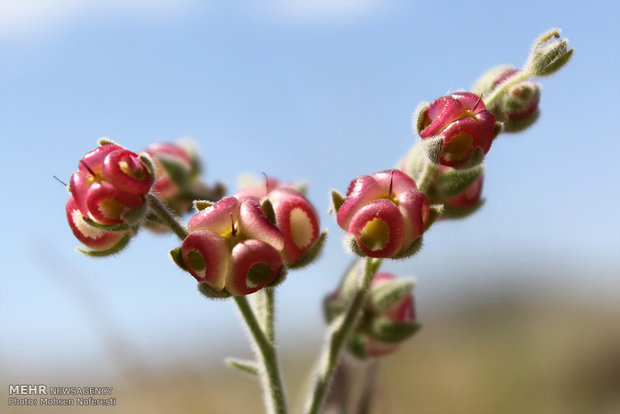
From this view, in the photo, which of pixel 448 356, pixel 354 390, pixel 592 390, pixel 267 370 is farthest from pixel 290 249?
pixel 448 356

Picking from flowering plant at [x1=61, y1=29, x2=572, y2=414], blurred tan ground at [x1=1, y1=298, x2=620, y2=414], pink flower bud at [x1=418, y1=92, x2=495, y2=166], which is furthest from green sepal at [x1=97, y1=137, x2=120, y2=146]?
blurred tan ground at [x1=1, y1=298, x2=620, y2=414]

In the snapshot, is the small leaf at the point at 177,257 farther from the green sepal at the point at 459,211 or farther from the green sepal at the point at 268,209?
the green sepal at the point at 459,211

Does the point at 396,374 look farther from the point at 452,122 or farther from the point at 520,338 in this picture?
the point at 452,122

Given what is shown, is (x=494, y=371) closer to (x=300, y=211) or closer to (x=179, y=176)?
(x=179, y=176)

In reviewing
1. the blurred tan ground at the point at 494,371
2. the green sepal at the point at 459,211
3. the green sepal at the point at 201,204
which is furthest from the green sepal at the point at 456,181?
the blurred tan ground at the point at 494,371

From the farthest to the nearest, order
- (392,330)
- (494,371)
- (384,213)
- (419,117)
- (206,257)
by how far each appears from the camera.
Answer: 1. (494,371)
2. (392,330)
3. (419,117)
4. (384,213)
5. (206,257)

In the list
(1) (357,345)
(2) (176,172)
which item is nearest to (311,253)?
(1) (357,345)

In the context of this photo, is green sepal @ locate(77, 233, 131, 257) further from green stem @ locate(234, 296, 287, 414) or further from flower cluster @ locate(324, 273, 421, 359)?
flower cluster @ locate(324, 273, 421, 359)
